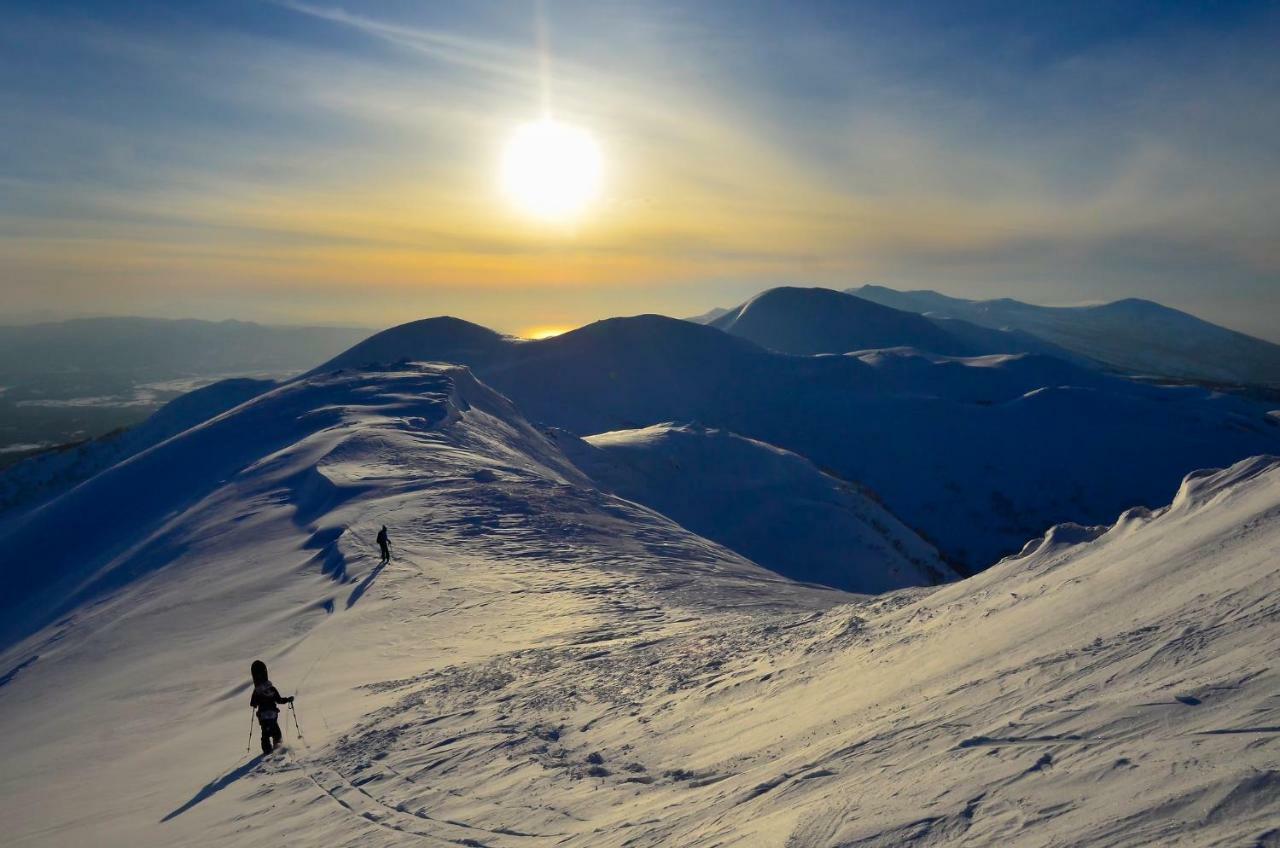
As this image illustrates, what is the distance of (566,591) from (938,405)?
7352 cm

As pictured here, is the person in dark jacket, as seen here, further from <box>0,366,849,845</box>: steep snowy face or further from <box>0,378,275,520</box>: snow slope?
<box>0,378,275,520</box>: snow slope

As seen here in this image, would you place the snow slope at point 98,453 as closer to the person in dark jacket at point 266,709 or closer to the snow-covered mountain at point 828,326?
the person in dark jacket at point 266,709

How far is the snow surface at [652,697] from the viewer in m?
→ 5.45

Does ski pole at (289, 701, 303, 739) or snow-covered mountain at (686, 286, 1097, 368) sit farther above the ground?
snow-covered mountain at (686, 286, 1097, 368)

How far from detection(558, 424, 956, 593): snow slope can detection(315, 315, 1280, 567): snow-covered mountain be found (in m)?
17.8

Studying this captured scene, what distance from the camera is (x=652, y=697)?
11086 millimetres

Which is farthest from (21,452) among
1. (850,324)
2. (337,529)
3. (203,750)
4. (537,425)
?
(203,750)

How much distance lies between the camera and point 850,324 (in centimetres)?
16075

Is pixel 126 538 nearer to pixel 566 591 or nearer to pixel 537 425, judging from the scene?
pixel 566 591

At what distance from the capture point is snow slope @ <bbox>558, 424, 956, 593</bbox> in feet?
139

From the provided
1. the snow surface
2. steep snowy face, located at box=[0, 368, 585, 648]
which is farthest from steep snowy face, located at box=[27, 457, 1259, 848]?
steep snowy face, located at box=[0, 368, 585, 648]

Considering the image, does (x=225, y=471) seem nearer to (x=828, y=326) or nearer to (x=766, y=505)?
(x=766, y=505)

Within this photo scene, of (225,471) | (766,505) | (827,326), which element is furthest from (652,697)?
(827,326)

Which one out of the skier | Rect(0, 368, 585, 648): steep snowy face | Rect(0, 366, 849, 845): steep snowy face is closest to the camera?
Rect(0, 366, 849, 845): steep snowy face
